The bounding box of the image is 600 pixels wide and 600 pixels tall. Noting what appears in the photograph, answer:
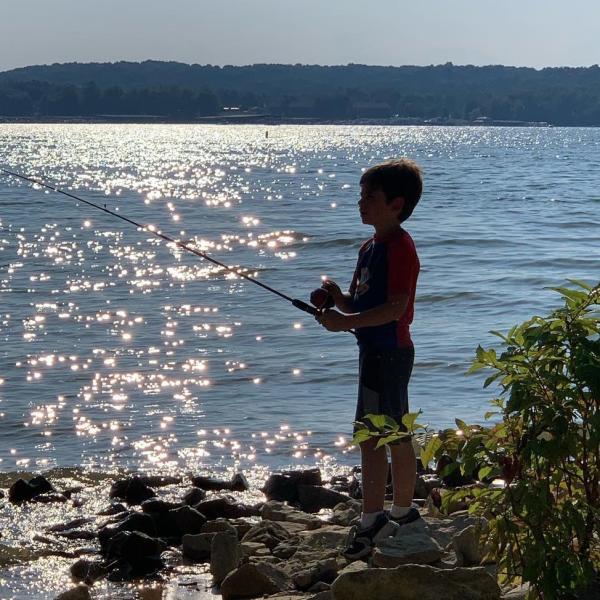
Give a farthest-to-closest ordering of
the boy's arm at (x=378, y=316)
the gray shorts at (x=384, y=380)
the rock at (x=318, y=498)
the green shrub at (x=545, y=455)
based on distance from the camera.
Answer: the rock at (x=318, y=498) < the gray shorts at (x=384, y=380) < the boy's arm at (x=378, y=316) < the green shrub at (x=545, y=455)

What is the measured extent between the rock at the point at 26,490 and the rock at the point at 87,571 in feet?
4.72

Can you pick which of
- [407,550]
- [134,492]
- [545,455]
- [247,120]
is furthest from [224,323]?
[247,120]

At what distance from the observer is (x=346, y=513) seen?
6133mm

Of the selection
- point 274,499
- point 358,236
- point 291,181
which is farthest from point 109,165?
point 274,499

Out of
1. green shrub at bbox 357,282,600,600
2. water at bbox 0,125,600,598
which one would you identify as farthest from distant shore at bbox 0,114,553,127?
green shrub at bbox 357,282,600,600

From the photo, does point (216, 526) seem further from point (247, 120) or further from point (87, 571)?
point (247, 120)

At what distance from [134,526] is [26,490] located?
1210mm

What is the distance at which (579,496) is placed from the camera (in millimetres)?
3549

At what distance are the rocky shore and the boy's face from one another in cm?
127

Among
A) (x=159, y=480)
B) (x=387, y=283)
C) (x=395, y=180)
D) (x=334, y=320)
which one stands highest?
(x=395, y=180)

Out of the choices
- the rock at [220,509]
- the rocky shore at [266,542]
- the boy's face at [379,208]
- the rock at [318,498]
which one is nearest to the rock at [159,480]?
the rocky shore at [266,542]

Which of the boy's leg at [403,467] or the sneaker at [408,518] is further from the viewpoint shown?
the sneaker at [408,518]

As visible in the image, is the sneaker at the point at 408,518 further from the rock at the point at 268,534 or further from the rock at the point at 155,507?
the rock at the point at 155,507

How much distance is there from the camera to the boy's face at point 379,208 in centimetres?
509
